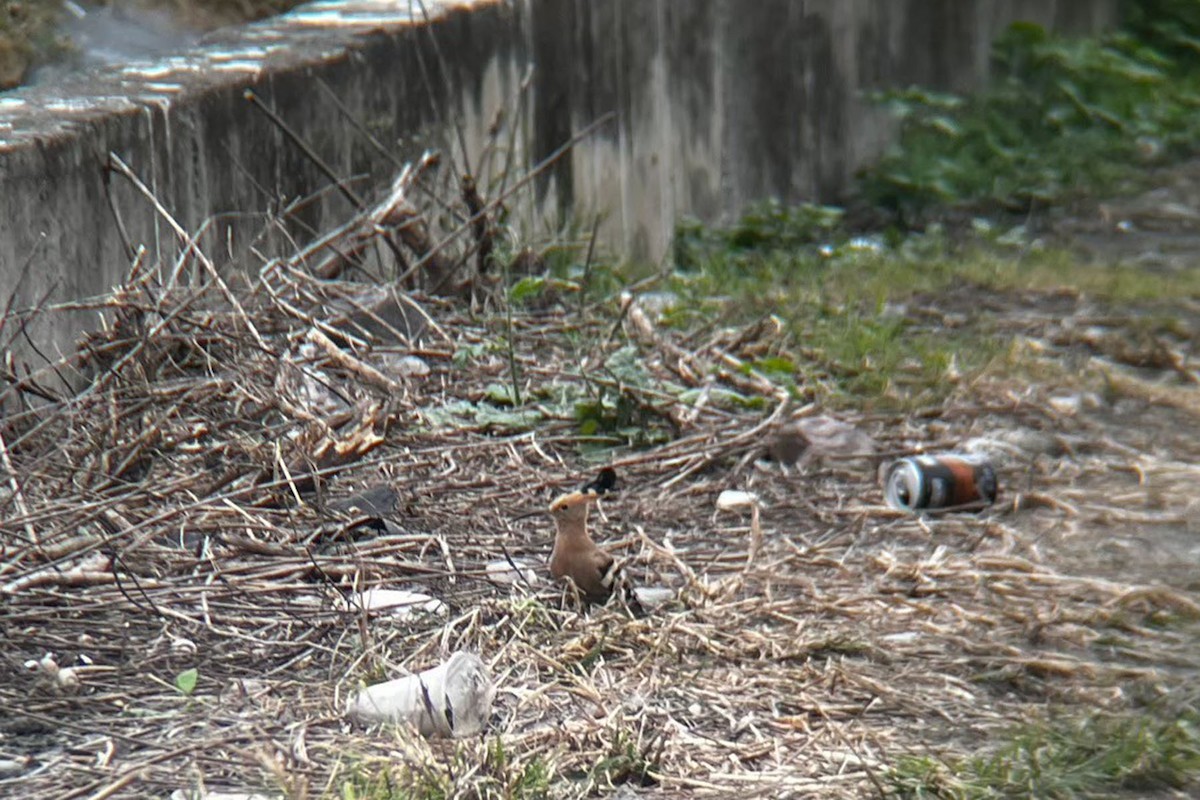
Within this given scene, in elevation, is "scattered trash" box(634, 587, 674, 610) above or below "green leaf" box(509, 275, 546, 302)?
below

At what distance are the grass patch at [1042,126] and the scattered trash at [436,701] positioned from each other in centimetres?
551

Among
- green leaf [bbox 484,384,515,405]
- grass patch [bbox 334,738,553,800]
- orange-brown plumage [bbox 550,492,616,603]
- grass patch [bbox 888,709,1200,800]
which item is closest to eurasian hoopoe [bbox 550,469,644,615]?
orange-brown plumage [bbox 550,492,616,603]

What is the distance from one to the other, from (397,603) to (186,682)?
19.2 inches

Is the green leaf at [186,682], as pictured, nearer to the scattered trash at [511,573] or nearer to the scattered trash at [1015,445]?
the scattered trash at [511,573]

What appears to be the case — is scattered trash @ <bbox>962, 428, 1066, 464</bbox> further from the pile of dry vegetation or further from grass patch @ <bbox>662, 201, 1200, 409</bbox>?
grass patch @ <bbox>662, 201, 1200, 409</bbox>

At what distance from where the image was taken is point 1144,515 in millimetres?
3914

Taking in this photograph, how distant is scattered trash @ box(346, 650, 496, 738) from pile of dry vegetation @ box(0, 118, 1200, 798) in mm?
52

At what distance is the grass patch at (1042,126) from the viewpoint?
8023 millimetres

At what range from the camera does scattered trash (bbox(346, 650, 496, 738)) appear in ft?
8.86

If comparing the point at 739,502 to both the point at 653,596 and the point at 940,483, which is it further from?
the point at 653,596

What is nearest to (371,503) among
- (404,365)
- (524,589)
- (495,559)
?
(495,559)

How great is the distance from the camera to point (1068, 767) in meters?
2.57

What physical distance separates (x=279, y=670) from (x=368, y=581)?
387mm

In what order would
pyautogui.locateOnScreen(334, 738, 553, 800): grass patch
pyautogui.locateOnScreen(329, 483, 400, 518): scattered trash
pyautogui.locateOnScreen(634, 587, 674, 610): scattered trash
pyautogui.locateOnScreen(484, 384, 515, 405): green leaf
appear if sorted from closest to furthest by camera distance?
1. pyautogui.locateOnScreen(334, 738, 553, 800): grass patch
2. pyautogui.locateOnScreen(634, 587, 674, 610): scattered trash
3. pyautogui.locateOnScreen(329, 483, 400, 518): scattered trash
4. pyautogui.locateOnScreen(484, 384, 515, 405): green leaf
